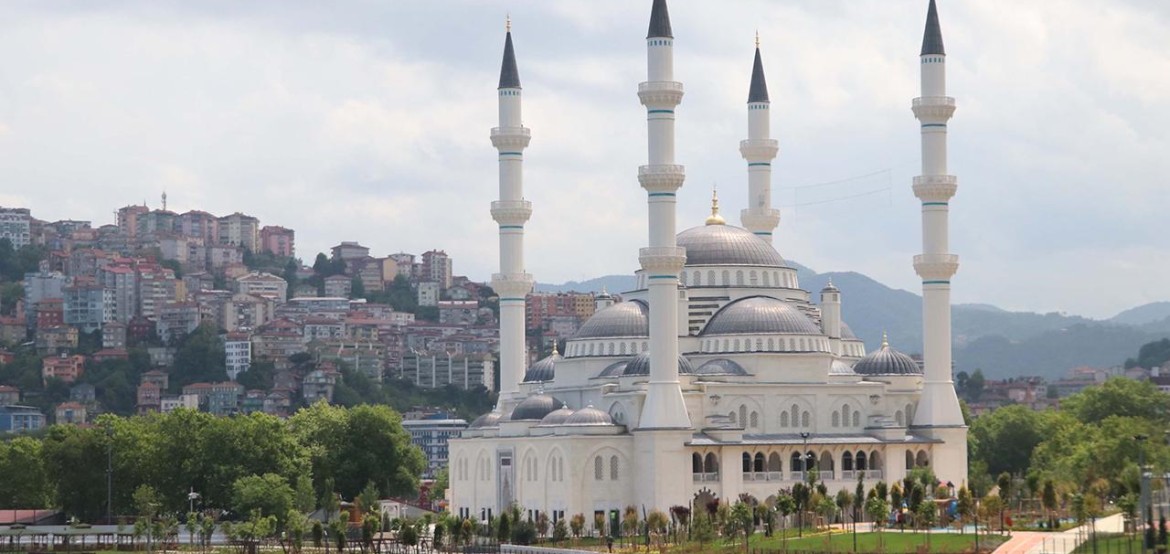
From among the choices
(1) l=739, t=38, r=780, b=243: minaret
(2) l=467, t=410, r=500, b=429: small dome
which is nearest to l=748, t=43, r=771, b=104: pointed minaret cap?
(1) l=739, t=38, r=780, b=243: minaret

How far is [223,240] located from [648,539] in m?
135

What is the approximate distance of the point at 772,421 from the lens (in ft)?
213

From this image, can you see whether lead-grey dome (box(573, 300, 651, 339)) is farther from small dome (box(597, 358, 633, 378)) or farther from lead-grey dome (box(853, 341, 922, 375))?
lead-grey dome (box(853, 341, 922, 375))

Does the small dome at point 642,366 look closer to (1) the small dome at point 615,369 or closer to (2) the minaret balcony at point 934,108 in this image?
(1) the small dome at point 615,369

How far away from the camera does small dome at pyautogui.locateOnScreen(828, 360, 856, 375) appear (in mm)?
66750

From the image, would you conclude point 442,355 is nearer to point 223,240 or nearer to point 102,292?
point 102,292

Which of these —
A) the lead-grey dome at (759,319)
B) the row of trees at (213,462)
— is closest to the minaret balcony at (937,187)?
the lead-grey dome at (759,319)

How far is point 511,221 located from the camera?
228 ft

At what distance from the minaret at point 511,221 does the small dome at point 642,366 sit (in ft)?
21.8

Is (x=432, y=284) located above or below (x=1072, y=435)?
above

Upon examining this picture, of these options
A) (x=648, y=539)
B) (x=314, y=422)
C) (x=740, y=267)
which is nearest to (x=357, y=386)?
(x=314, y=422)

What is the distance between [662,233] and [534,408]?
704 centimetres

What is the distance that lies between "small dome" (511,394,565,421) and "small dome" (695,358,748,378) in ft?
15.2

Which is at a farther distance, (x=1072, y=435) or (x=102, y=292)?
(x=102, y=292)
